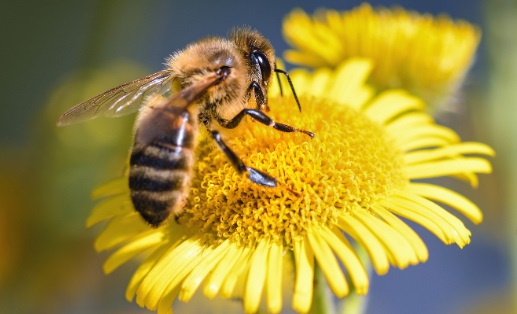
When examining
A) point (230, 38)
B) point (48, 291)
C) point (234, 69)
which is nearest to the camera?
point (234, 69)

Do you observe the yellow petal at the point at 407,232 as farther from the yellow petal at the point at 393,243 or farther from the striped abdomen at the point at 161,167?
the striped abdomen at the point at 161,167

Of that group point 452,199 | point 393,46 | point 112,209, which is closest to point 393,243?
point 452,199

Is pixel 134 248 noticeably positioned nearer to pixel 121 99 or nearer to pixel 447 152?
pixel 121 99

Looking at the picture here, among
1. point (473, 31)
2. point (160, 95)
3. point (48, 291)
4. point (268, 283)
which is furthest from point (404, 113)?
point (48, 291)

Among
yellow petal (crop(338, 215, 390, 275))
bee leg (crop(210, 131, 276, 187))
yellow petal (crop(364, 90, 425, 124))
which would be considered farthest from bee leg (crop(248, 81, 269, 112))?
yellow petal (crop(364, 90, 425, 124))

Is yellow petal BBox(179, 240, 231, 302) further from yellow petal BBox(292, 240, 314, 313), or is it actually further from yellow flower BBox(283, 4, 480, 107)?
yellow flower BBox(283, 4, 480, 107)

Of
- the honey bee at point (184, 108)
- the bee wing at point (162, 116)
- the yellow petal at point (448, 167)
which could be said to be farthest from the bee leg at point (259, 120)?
the yellow petal at point (448, 167)

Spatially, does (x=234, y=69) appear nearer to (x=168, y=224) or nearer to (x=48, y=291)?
(x=168, y=224)
